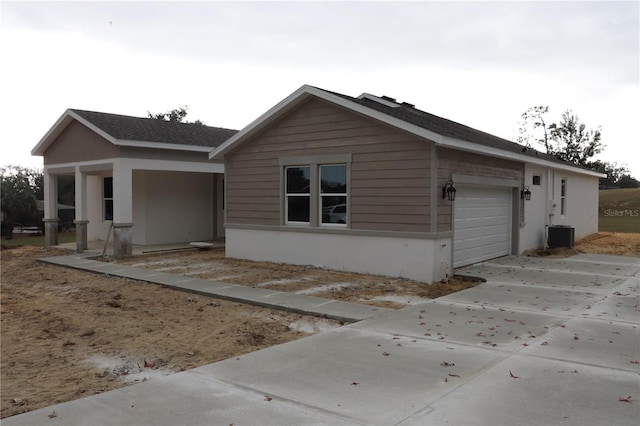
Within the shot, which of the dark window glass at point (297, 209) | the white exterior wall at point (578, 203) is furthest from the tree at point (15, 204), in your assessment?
the white exterior wall at point (578, 203)

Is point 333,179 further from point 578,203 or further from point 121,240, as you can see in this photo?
point 578,203

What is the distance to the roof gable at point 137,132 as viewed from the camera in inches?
594

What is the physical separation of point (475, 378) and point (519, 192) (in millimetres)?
11290

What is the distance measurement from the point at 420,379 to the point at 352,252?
698 centimetres

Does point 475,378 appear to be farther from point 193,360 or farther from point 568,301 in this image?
point 568,301

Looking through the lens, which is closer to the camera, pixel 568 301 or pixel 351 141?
pixel 568 301

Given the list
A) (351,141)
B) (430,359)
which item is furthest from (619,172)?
(430,359)


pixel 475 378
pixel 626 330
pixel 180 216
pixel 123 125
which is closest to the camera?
pixel 475 378

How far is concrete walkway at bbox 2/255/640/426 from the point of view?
3871 mm

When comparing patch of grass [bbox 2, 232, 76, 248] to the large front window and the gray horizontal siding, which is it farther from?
the large front window

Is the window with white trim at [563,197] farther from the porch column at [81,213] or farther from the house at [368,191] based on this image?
the porch column at [81,213]

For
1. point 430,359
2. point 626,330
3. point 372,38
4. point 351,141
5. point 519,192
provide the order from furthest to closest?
point 519,192 → point 372,38 → point 351,141 → point 626,330 → point 430,359

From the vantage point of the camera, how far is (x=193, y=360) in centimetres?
564

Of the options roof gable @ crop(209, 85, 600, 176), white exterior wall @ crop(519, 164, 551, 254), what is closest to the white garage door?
white exterior wall @ crop(519, 164, 551, 254)
